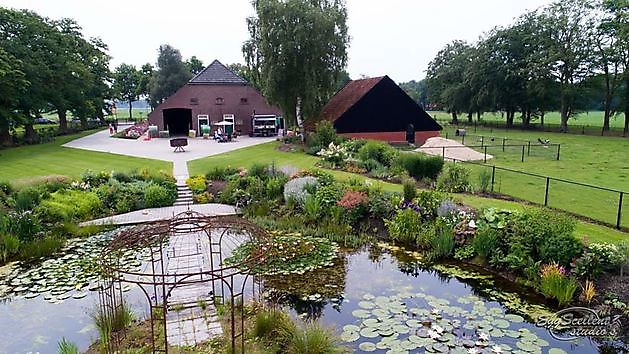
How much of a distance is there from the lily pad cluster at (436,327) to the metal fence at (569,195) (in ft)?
16.4

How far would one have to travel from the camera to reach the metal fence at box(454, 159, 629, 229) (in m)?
10.9

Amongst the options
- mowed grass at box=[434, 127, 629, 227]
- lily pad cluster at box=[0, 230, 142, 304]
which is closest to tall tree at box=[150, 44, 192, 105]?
mowed grass at box=[434, 127, 629, 227]

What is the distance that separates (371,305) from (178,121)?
3667 cm

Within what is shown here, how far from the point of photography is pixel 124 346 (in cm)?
625

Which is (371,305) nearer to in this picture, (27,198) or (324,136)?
(27,198)

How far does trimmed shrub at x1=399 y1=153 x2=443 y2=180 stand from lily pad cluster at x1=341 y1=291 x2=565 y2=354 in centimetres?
782

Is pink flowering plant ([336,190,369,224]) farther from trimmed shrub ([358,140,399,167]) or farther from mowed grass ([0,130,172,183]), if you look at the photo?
mowed grass ([0,130,172,183])

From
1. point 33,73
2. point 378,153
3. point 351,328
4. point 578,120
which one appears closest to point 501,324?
point 351,328

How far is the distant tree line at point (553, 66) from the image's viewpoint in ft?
120

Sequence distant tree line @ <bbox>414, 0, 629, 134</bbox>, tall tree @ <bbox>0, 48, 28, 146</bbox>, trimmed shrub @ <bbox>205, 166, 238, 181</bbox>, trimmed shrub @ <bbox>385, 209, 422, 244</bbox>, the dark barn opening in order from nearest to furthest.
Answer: trimmed shrub @ <bbox>385, 209, 422, 244</bbox> → trimmed shrub @ <bbox>205, 166, 238, 181</bbox> → tall tree @ <bbox>0, 48, 28, 146</bbox> → distant tree line @ <bbox>414, 0, 629, 134</bbox> → the dark barn opening

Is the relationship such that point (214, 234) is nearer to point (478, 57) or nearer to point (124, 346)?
point (124, 346)

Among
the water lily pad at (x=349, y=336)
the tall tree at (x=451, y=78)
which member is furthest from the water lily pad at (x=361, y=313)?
the tall tree at (x=451, y=78)

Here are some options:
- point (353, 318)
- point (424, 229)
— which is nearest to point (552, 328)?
point (353, 318)

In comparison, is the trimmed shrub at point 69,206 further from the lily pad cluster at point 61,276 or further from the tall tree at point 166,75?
the tall tree at point 166,75
